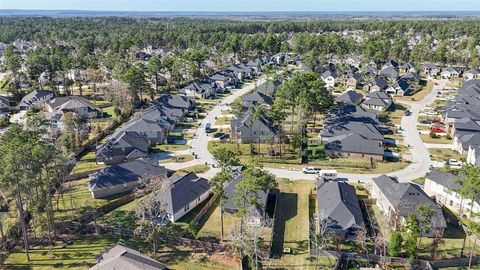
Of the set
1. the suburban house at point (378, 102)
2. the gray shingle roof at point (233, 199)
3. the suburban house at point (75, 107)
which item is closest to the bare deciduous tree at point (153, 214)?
the gray shingle roof at point (233, 199)

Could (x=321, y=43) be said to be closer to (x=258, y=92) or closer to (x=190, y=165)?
(x=258, y=92)

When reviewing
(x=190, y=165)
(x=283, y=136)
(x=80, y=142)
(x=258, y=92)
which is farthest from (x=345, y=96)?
(x=80, y=142)

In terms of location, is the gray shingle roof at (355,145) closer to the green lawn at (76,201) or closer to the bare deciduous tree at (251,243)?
the bare deciduous tree at (251,243)

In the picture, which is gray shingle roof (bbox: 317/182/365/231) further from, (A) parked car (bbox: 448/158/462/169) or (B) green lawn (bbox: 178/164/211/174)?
(A) parked car (bbox: 448/158/462/169)

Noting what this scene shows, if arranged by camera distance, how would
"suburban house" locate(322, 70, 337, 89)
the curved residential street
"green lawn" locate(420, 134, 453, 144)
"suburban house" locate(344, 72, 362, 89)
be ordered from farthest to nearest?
1. "suburban house" locate(322, 70, 337, 89)
2. "suburban house" locate(344, 72, 362, 89)
3. "green lawn" locate(420, 134, 453, 144)
4. the curved residential street

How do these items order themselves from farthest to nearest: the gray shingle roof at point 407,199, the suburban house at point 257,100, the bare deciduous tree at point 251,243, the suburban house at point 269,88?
the suburban house at point 269,88 → the suburban house at point 257,100 → the gray shingle roof at point 407,199 → the bare deciduous tree at point 251,243

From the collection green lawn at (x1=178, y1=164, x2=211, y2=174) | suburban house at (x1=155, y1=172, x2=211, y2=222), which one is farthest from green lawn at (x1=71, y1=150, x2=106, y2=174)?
suburban house at (x1=155, y1=172, x2=211, y2=222)

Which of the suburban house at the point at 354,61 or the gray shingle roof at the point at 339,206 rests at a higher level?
the suburban house at the point at 354,61
